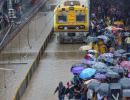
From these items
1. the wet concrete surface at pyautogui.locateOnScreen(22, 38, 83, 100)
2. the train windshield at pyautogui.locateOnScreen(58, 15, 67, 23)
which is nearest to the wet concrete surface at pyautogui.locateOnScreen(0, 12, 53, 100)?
the wet concrete surface at pyautogui.locateOnScreen(22, 38, 83, 100)

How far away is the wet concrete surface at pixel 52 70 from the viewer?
2134cm

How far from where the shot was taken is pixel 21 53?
28891mm

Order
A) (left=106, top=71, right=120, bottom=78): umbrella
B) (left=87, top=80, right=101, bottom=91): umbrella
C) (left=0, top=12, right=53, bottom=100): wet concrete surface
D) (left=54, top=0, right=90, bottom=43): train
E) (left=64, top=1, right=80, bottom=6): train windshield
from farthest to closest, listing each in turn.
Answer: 1. (left=64, top=1, right=80, bottom=6): train windshield
2. (left=54, top=0, right=90, bottom=43): train
3. (left=0, top=12, right=53, bottom=100): wet concrete surface
4. (left=106, top=71, right=120, bottom=78): umbrella
5. (left=87, top=80, right=101, bottom=91): umbrella

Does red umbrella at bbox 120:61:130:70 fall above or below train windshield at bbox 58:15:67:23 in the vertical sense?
below

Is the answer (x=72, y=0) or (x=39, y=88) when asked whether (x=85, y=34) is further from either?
(x=39, y=88)

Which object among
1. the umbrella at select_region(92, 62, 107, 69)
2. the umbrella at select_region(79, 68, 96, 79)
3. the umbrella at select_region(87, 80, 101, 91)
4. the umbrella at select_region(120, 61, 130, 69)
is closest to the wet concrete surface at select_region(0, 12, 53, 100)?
the umbrella at select_region(79, 68, 96, 79)

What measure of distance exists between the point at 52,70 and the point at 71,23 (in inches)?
339

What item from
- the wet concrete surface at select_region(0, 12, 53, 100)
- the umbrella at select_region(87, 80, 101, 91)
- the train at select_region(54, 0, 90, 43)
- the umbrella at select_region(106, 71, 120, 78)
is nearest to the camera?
the umbrella at select_region(87, 80, 101, 91)

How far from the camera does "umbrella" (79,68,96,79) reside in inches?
741

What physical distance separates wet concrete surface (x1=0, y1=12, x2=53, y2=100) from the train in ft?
3.35

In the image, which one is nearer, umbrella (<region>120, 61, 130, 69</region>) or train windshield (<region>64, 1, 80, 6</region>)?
umbrella (<region>120, 61, 130, 69</region>)

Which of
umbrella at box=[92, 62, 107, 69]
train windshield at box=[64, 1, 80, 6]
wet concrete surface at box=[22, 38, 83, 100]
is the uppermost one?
train windshield at box=[64, 1, 80, 6]

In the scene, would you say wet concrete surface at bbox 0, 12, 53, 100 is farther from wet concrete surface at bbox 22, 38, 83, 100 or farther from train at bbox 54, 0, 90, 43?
train at bbox 54, 0, 90, 43

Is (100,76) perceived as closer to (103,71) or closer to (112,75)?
(112,75)
